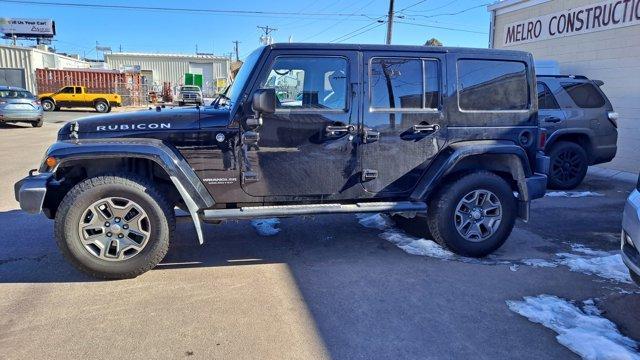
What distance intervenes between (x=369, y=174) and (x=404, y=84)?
928 millimetres

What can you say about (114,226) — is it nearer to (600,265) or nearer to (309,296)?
(309,296)

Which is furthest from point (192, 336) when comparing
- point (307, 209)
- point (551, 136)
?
point (551, 136)

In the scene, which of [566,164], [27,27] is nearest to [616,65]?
[566,164]

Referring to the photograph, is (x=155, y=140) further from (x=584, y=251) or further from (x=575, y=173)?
(x=575, y=173)

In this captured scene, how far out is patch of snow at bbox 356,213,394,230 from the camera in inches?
235

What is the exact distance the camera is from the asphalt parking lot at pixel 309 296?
3168 millimetres

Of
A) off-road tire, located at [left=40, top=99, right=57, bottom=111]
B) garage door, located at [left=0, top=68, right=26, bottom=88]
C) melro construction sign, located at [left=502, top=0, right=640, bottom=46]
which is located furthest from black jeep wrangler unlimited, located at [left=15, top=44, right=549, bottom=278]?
garage door, located at [left=0, top=68, right=26, bottom=88]

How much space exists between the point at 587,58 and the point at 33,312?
12.2 metres

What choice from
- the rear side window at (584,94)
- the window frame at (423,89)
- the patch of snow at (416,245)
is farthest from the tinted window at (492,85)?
the rear side window at (584,94)

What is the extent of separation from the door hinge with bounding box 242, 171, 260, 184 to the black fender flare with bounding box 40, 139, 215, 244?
1.29 feet

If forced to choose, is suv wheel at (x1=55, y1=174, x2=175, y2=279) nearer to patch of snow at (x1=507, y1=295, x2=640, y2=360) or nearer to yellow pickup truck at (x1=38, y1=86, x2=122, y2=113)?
patch of snow at (x1=507, y1=295, x2=640, y2=360)

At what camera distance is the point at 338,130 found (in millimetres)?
4473

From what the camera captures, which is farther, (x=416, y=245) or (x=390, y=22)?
(x=390, y=22)

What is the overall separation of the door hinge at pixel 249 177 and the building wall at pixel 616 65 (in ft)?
30.5
